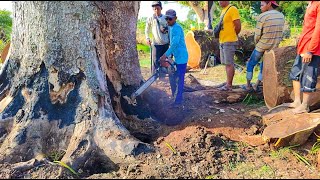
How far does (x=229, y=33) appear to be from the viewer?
6.18 m

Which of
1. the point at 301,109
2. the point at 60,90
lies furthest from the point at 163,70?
the point at 301,109

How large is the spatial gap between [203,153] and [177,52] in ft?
6.44

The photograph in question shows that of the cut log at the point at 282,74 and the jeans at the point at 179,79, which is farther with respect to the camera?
the jeans at the point at 179,79

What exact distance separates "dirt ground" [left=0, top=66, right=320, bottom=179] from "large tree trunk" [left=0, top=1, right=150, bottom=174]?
1.00 ft

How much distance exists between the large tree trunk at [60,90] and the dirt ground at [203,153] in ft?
1.00

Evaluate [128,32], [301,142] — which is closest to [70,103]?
[128,32]

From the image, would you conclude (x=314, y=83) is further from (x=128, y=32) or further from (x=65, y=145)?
(x=65, y=145)

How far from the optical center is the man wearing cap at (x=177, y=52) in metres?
5.15

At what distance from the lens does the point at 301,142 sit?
13.0 feet

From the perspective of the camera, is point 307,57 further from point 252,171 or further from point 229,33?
point 229,33

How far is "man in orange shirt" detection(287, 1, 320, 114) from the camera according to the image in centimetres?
418

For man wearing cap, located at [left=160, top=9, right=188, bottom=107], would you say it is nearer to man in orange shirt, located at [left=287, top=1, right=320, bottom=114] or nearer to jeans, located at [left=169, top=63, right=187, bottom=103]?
jeans, located at [left=169, top=63, right=187, bottom=103]

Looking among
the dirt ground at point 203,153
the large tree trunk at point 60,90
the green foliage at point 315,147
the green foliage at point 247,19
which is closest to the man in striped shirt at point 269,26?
the dirt ground at point 203,153

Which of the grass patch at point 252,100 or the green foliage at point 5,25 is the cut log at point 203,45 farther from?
the green foliage at point 5,25
